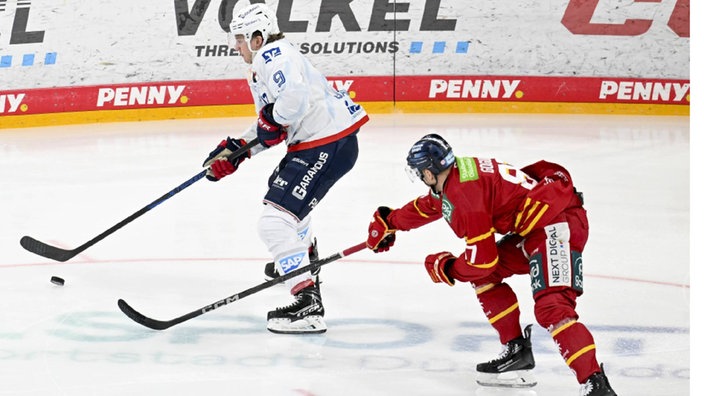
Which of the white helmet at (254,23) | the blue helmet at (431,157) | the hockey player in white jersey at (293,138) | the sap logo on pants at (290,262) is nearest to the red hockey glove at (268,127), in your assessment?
the hockey player in white jersey at (293,138)

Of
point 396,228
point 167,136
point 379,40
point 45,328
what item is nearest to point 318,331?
point 396,228

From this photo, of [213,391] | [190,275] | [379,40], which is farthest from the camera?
[379,40]

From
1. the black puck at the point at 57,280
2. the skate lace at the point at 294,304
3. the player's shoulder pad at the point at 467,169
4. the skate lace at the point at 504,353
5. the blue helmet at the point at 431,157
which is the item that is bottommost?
the black puck at the point at 57,280

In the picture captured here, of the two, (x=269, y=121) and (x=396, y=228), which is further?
(x=269, y=121)

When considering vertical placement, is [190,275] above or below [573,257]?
below

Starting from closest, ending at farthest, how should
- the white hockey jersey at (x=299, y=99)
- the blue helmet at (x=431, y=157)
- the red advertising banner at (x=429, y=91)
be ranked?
the blue helmet at (x=431, y=157)
the white hockey jersey at (x=299, y=99)
the red advertising banner at (x=429, y=91)

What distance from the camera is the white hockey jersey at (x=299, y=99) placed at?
4.21 metres

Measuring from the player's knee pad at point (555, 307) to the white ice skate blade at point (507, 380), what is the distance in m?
0.41

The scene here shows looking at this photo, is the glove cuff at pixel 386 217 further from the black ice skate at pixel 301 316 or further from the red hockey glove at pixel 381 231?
the black ice skate at pixel 301 316

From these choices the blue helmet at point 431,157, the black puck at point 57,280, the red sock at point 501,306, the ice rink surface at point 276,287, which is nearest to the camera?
the blue helmet at point 431,157

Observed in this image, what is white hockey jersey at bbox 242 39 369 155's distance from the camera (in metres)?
4.21

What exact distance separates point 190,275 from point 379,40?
5.41 meters
